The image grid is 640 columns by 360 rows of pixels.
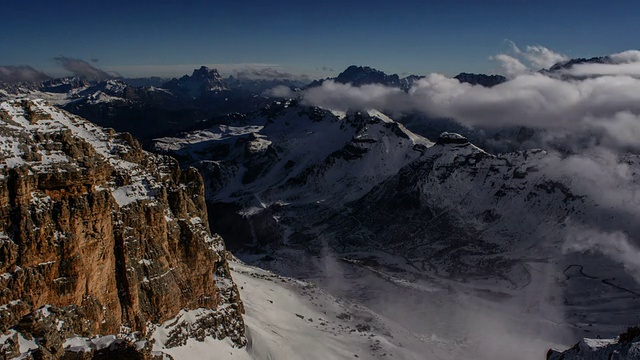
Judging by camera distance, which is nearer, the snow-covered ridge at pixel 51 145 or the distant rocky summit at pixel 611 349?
the distant rocky summit at pixel 611 349

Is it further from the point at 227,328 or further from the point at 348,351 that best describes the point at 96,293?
the point at 348,351

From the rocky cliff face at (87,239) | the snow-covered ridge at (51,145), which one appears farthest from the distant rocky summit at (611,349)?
the snow-covered ridge at (51,145)

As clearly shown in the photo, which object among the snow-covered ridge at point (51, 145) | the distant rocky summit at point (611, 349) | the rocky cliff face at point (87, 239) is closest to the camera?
the distant rocky summit at point (611, 349)

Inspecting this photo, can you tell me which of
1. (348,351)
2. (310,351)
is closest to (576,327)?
(348,351)

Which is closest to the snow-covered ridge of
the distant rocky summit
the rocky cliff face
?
the rocky cliff face

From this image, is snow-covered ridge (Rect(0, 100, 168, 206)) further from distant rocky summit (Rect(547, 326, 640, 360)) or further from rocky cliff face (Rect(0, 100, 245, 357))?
distant rocky summit (Rect(547, 326, 640, 360))

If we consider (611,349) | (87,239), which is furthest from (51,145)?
(611,349)

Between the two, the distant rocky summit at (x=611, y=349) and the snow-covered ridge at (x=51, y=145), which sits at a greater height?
the snow-covered ridge at (x=51, y=145)

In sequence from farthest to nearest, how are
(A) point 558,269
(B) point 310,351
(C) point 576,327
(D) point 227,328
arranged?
(A) point 558,269 < (C) point 576,327 < (B) point 310,351 < (D) point 227,328

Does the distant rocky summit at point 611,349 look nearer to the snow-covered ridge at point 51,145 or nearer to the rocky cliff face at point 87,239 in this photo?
the rocky cliff face at point 87,239
